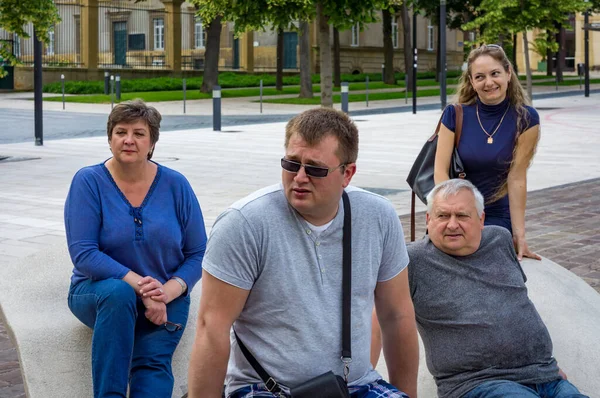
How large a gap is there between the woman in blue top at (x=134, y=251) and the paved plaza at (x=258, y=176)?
79cm

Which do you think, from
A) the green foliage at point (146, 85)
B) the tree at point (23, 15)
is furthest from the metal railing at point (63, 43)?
the tree at point (23, 15)

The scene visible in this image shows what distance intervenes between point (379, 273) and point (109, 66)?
4788 centimetres

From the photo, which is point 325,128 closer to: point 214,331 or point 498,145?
point 214,331

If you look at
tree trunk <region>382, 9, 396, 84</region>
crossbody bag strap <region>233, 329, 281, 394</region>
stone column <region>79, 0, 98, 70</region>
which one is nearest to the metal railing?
stone column <region>79, 0, 98, 70</region>

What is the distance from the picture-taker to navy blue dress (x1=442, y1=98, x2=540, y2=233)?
498 centimetres

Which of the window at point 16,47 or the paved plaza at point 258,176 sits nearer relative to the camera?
the paved plaza at point 258,176

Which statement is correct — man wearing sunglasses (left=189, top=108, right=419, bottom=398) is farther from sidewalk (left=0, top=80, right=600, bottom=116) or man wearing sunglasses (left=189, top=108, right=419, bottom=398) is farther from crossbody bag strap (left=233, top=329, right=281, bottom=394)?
sidewalk (left=0, top=80, right=600, bottom=116)

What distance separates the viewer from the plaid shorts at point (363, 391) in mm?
3023

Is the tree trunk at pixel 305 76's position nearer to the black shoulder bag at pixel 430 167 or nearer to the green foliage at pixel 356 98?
the green foliage at pixel 356 98

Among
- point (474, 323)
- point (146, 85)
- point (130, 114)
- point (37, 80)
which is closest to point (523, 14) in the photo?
point (146, 85)

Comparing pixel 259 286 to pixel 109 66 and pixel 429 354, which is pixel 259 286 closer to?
pixel 429 354

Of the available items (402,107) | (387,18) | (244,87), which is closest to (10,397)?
(402,107)

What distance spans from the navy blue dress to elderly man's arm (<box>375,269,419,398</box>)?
6.11 feet

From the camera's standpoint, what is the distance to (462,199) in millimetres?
3930
